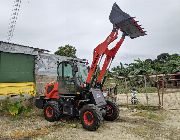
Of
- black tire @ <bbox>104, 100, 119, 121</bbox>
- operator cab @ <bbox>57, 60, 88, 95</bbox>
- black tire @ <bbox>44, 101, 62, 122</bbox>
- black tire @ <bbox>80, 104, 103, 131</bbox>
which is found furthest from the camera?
black tire @ <bbox>104, 100, 119, 121</bbox>

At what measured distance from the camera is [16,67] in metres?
16.5

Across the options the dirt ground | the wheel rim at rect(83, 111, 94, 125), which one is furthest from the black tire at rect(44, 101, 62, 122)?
the wheel rim at rect(83, 111, 94, 125)

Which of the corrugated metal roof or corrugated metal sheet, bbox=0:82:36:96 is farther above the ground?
the corrugated metal roof

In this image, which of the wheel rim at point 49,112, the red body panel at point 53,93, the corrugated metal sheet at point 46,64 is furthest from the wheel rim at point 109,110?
the corrugated metal sheet at point 46,64

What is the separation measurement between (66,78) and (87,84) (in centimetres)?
108

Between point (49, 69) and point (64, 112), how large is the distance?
28.5 feet

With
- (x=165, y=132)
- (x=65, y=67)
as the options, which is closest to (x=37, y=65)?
(x=65, y=67)

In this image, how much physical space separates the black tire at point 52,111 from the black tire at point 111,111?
1948mm

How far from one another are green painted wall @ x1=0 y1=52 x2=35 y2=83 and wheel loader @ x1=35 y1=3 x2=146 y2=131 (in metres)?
4.02

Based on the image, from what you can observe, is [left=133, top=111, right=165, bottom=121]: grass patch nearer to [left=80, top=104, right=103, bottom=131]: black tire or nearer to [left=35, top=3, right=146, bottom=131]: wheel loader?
[left=35, top=3, right=146, bottom=131]: wheel loader

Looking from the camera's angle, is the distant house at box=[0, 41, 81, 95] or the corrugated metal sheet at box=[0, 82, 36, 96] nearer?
the corrugated metal sheet at box=[0, 82, 36, 96]

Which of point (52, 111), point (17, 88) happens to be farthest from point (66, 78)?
point (17, 88)

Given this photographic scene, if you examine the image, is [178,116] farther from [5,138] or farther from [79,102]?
[5,138]

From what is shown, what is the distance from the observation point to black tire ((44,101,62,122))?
39.9ft
